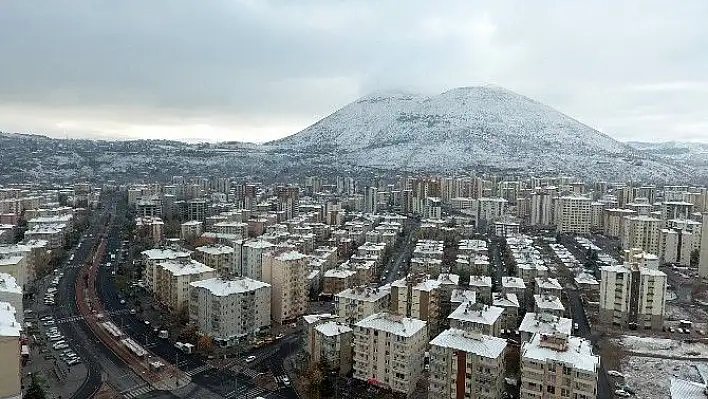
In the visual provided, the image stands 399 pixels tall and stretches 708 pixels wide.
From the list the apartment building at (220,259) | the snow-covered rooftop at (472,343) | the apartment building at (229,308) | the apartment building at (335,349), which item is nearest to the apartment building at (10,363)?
the apartment building at (229,308)

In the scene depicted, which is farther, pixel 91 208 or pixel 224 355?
pixel 91 208

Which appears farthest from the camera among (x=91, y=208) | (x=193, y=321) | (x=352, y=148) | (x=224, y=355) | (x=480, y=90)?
(x=480, y=90)

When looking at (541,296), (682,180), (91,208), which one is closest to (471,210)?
(541,296)

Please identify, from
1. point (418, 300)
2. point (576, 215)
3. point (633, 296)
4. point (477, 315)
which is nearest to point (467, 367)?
point (477, 315)

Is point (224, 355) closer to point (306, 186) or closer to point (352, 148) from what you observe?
point (306, 186)

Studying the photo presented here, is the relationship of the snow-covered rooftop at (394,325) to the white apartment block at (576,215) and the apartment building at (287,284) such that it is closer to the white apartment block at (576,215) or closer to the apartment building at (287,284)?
the apartment building at (287,284)

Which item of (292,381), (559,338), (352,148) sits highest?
(352,148)
